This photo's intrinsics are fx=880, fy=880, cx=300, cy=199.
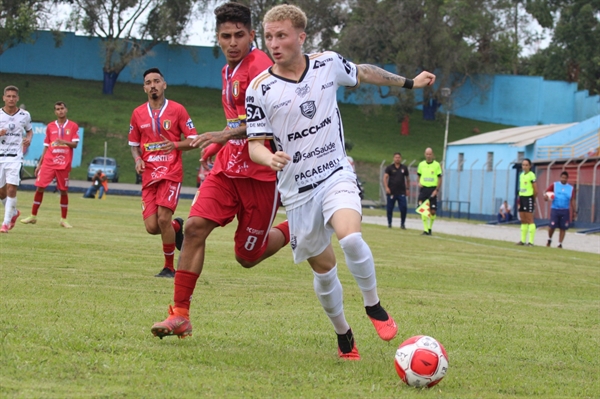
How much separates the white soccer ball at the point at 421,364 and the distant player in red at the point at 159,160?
5.48 m

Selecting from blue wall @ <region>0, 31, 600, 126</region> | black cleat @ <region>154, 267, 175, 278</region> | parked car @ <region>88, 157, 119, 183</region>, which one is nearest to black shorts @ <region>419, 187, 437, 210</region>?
black cleat @ <region>154, 267, 175, 278</region>

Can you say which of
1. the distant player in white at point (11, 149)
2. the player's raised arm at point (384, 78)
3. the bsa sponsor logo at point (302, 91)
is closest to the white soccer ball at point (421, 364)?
the bsa sponsor logo at point (302, 91)

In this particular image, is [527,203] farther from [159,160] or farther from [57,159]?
[159,160]

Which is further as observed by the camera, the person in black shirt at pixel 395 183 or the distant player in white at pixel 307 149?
the person in black shirt at pixel 395 183

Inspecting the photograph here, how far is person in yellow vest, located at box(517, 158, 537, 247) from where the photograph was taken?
877 inches

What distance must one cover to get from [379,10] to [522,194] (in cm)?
4978

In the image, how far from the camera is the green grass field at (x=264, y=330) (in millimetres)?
4777

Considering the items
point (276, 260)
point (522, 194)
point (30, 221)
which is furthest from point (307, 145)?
point (522, 194)

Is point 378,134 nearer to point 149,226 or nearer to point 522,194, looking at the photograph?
point 522,194

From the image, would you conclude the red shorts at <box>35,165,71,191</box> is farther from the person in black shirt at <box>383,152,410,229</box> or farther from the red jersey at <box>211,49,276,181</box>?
the person in black shirt at <box>383,152,410,229</box>

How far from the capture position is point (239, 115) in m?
6.39

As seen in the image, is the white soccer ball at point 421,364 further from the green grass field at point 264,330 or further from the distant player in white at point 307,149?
the distant player in white at point 307,149

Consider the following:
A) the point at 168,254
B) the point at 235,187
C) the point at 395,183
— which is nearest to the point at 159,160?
the point at 168,254

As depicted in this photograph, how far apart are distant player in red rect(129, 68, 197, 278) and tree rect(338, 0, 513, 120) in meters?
59.3
